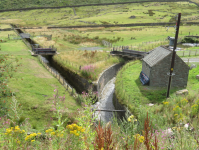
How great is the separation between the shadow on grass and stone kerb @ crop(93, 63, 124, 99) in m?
5.16

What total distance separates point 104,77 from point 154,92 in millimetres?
9284

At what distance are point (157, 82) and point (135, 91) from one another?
112 inches

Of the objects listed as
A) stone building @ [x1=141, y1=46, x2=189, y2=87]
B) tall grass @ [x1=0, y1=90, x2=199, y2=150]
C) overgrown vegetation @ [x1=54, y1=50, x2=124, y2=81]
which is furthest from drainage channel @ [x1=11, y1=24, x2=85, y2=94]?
tall grass @ [x1=0, y1=90, x2=199, y2=150]

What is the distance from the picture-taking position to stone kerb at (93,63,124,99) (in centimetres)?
2344

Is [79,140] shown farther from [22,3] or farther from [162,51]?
[22,3]

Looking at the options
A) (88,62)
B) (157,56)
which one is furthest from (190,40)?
(157,56)

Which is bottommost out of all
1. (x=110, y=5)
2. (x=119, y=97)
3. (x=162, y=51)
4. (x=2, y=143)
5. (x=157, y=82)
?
(x=2, y=143)

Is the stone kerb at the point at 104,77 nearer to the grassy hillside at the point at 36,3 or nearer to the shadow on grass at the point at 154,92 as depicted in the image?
the shadow on grass at the point at 154,92

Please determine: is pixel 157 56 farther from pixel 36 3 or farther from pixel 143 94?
pixel 36 3

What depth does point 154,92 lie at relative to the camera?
1989cm

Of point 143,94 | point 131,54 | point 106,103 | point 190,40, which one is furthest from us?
point 190,40

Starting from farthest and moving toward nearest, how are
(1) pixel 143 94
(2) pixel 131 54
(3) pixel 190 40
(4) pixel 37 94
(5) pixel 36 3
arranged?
(5) pixel 36 3 → (3) pixel 190 40 → (2) pixel 131 54 → (1) pixel 143 94 → (4) pixel 37 94

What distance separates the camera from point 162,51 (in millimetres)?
22000

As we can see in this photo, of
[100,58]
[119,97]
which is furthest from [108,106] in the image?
[100,58]
